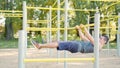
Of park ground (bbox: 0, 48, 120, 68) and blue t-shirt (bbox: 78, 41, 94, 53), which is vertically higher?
blue t-shirt (bbox: 78, 41, 94, 53)

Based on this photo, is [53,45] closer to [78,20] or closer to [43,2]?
[78,20]

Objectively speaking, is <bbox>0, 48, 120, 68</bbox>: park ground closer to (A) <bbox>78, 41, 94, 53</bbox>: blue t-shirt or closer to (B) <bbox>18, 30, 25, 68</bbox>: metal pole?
(A) <bbox>78, 41, 94, 53</bbox>: blue t-shirt

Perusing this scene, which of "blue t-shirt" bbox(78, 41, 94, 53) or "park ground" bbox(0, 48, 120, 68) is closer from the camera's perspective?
"blue t-shirt" bbox(78, 41, 94, 53)

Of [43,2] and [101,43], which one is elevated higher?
[43,2]

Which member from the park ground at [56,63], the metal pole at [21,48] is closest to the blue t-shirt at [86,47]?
the metal pole at [21,48]

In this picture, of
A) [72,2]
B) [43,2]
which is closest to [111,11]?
[72,2]

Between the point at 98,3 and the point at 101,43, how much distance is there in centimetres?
1695

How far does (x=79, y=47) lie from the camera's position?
167 inches

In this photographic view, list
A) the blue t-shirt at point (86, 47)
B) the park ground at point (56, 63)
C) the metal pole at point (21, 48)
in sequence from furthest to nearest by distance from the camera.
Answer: the park ground at point (56, 63)
the blue t-shirt at point (86, 47)
the metal pole at point (21, 48)

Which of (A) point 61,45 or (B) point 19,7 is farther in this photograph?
(B) point 19,7

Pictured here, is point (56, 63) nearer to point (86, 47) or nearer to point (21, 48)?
point (86, 47)

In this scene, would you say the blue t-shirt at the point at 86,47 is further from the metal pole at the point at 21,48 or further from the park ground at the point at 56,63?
the park ground at the point at 56,63

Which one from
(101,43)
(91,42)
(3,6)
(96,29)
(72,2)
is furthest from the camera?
(3,6)

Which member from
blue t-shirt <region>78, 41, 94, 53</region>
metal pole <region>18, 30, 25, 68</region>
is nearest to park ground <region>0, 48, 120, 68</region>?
blue t-shirt <region>78, 41, 94, 53</region>
